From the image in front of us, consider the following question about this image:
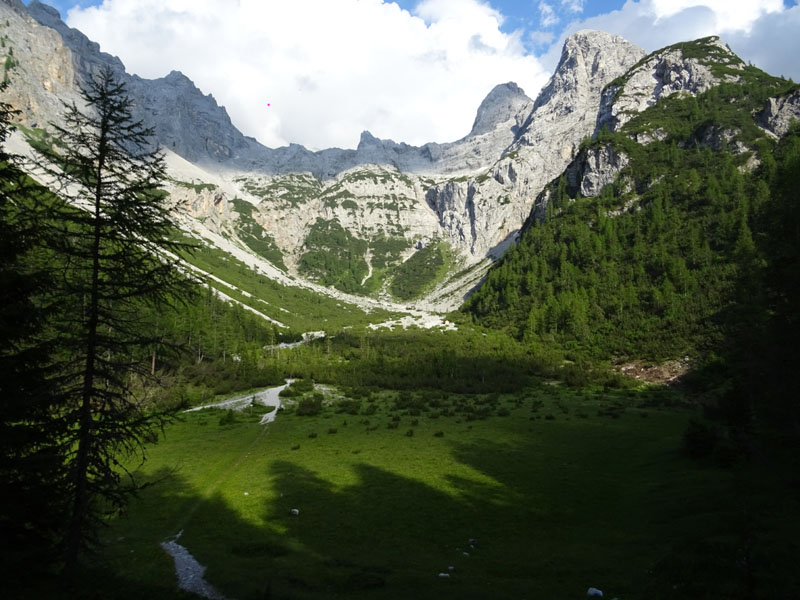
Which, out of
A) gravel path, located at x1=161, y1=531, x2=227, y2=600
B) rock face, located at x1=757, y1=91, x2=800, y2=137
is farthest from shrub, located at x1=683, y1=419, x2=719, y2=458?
rock face, located at x1=757, y1=91, x2=800, y2=137

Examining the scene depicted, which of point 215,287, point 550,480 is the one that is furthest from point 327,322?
point 550,480

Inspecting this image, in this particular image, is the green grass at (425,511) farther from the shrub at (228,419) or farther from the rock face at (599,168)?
the rock face at (599,168)

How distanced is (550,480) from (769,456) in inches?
480

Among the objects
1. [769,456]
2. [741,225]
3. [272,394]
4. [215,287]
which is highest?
[741,225]

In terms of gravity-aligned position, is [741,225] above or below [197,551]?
above

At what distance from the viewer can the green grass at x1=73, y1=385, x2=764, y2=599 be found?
16391mm

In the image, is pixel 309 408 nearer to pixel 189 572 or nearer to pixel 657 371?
pixel 189 572

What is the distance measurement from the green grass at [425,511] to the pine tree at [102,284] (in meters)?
5.95

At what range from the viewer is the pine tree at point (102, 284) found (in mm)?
Answer: 13383

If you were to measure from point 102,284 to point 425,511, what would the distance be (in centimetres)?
1968

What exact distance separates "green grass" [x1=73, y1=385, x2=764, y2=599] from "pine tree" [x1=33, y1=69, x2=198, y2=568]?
5947 millimetres

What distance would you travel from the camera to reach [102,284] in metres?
13.9

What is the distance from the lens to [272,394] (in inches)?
3071

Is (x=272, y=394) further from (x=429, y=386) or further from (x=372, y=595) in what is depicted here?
(x=372, y=595)
